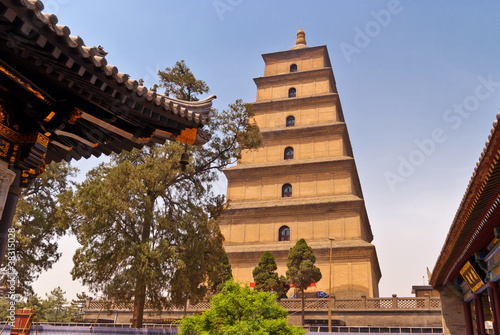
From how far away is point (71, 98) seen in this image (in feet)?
15.6

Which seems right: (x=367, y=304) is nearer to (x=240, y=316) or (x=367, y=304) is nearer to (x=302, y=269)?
(x=302, y=269)

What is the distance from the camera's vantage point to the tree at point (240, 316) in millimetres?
9328

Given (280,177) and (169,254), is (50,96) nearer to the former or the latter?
(169,254)

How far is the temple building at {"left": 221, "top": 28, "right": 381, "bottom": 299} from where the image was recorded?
81.1 feet

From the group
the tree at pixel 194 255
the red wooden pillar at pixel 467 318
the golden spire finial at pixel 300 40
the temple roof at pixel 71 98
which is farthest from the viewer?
the golden spire finial at pixel 300 40

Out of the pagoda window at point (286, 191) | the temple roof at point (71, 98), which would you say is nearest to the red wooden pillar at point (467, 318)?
the temple roof at point (71, 98)

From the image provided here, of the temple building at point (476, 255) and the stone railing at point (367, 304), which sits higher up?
the stone railing at point (367, 304)

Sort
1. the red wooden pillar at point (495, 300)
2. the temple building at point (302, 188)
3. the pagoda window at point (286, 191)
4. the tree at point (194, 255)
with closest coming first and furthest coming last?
the red wooden pillar at point (495, 300), the tree at point (194, 255), the temple building at point (302, 188), the pagoda window at point (286, 191)

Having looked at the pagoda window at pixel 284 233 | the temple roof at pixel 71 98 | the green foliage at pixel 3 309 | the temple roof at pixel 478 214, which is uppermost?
the pagoda window at pixel 284 233

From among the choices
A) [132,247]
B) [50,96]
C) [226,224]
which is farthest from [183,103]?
[226,224]

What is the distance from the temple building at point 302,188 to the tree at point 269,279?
288 cm

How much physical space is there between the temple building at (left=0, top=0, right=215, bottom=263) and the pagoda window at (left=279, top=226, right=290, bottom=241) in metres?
21.4

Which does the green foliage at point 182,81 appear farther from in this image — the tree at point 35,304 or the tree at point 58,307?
the tree at point 58,307

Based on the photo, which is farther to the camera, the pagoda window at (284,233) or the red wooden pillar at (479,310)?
the pagoda window at (284,233)
